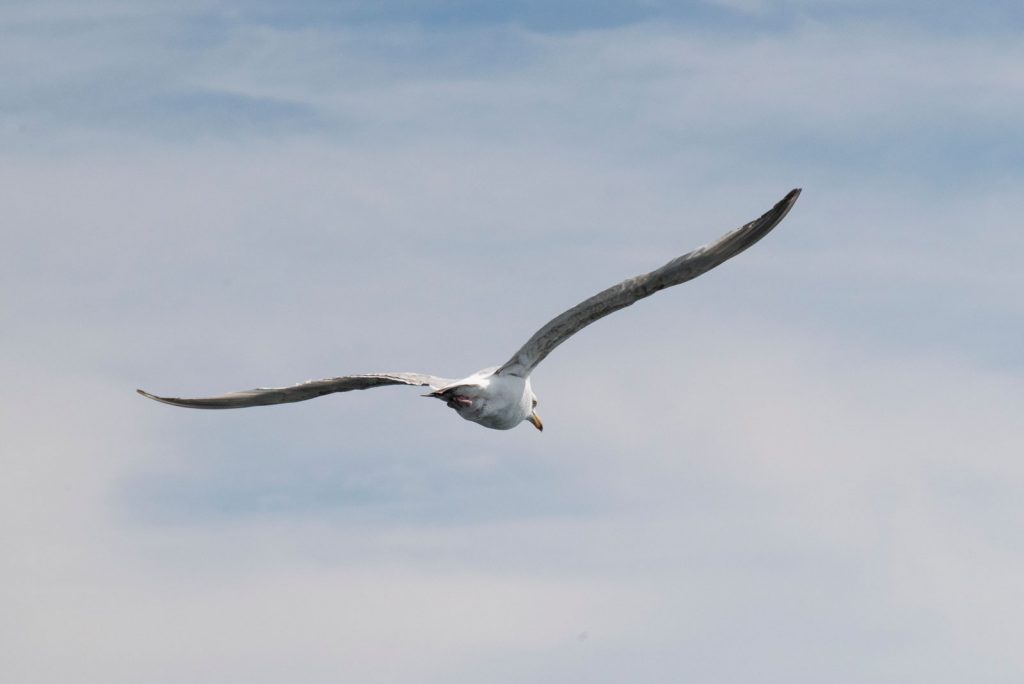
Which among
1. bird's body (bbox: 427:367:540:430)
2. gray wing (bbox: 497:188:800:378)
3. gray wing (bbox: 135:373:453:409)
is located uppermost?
gray wing (bbox: 497:188:800:378)

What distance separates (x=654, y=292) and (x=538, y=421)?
10610 mm

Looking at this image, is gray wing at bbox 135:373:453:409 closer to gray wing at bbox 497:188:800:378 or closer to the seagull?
the seagull

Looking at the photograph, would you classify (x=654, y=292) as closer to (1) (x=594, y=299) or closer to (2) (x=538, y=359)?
(1) (x=594, y=299)

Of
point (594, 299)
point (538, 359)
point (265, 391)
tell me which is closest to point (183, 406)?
point (265, 391)

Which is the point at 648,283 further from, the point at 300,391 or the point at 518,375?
the point at 300,391

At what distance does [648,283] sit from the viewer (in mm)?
27969

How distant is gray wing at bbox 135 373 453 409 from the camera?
108 ft

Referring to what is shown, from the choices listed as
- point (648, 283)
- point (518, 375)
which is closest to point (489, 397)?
point (518, 375)

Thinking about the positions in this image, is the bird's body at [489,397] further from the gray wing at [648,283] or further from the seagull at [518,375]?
the gray wing at [648,283]

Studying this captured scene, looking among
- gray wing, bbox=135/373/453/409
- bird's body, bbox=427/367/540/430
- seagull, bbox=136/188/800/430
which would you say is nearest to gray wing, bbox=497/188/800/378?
seagull, bbox=136/188/800/430

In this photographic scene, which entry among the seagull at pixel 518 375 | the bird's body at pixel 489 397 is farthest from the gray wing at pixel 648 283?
the bird's body at pixel 489 397

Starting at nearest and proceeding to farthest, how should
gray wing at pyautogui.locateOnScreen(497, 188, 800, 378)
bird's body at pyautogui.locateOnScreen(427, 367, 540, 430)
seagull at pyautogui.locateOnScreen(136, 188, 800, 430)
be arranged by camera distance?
gray wing at pyautogui.locateOnScreen(497, 188, 800, 378)
seagull at pyautogui.locateOnScreen(136, 188, 800, 430)
bird's body at pyautogui.locateOnScreen(427, 367, 540, 430)

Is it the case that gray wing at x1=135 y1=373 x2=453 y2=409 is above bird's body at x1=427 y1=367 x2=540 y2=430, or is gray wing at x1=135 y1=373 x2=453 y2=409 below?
above

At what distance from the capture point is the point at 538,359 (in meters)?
31.8
